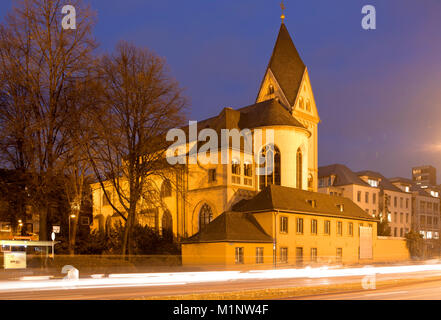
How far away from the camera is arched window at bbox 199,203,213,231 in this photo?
184ft

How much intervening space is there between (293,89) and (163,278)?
4873cm

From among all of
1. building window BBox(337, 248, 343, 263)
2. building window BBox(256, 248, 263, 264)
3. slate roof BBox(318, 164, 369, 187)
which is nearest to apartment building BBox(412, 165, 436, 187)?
slate roof BBox(318, 164, 369, 187)

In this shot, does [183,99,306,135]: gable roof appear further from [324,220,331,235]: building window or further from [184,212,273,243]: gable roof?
[184,212,273,243]: gable roof

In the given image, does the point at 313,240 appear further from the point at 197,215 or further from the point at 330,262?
the point at 197,215

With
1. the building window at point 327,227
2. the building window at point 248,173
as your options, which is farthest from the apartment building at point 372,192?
the building window at point 248,173

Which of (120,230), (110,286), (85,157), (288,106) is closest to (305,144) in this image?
(288,106)

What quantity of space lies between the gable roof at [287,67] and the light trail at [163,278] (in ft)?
114

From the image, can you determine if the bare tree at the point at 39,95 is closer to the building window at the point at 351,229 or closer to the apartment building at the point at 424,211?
the building window at the point at 351,229

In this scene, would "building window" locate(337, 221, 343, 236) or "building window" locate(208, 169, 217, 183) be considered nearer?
"building window" locate(208, 169, 217, 183)

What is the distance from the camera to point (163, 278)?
89.4 ft

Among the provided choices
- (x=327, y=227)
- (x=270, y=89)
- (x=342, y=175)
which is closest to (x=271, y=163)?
(x=327, y=227)

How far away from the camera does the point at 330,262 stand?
175 feet

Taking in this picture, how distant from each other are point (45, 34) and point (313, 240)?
33.6 m

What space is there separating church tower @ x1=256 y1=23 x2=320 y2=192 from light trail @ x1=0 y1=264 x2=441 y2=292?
103 ft
